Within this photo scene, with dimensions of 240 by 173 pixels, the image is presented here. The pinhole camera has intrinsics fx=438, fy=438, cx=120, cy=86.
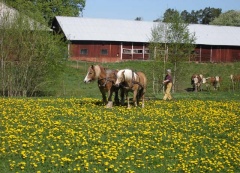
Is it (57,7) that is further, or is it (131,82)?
(57,7)

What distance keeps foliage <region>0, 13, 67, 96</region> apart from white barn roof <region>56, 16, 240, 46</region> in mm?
28555

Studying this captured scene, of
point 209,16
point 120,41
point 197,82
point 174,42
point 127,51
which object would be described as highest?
point 209,16

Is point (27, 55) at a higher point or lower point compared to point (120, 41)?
lower

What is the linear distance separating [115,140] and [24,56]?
17824 mm

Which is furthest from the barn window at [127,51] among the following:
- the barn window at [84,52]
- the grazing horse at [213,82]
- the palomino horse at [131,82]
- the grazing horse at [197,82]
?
the palomino horse at [131,82]

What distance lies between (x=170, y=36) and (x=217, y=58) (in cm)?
3100

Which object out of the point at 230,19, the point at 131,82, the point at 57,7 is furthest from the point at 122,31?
the point at 131,82

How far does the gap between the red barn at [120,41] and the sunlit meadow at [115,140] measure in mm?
41461

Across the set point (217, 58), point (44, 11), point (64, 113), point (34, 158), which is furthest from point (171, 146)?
point (44, 11)

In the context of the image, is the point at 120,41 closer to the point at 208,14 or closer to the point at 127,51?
the point at 127,51

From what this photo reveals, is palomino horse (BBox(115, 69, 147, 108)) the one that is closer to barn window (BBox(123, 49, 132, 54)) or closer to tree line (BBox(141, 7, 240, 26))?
tree line (BBox(141, 7, 240, 26))

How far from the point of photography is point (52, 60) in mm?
32688

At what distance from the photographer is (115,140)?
14.6 m

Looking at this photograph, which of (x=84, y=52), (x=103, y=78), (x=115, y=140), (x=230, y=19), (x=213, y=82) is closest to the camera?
(x=115, y=140)
